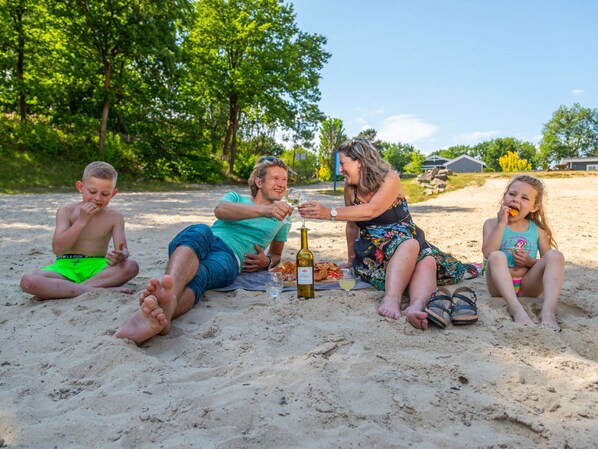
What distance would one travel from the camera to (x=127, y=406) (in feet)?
5.91

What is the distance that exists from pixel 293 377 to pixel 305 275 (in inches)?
Result: 47.4

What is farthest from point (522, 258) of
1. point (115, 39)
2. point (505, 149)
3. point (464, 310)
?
point (505, 149)

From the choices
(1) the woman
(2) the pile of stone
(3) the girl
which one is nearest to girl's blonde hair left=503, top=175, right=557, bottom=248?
(3) the girl

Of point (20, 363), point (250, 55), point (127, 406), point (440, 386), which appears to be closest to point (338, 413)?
point (440, 386)

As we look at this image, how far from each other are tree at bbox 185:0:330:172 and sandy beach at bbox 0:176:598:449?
72.7 ft

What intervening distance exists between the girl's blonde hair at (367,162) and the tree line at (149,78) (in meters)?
9.72

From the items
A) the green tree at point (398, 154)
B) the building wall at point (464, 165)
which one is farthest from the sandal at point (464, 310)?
the green tree at point (398, 154)

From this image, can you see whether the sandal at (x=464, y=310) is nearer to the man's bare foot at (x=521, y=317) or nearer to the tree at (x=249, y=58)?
the man's bare foot at (x=521, y=317)

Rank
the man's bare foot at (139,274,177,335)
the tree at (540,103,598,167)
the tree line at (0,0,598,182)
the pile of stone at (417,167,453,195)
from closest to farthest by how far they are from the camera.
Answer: the man's bare foot at (139,274,177,335), the pile of stone at (417,167,453,195), the tree line at (0,0,598,182), the tree at (540,103,598,167)

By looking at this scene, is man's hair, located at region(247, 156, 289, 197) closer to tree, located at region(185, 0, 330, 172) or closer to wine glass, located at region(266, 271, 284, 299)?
wine glass, located at region(266, 271, 284, 299)

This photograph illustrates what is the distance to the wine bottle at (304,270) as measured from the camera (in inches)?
121

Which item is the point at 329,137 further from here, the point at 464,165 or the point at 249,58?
the point at 464,165

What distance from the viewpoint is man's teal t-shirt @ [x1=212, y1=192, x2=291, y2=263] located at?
142 inches

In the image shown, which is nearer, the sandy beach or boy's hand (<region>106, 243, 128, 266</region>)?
the sandy beach
